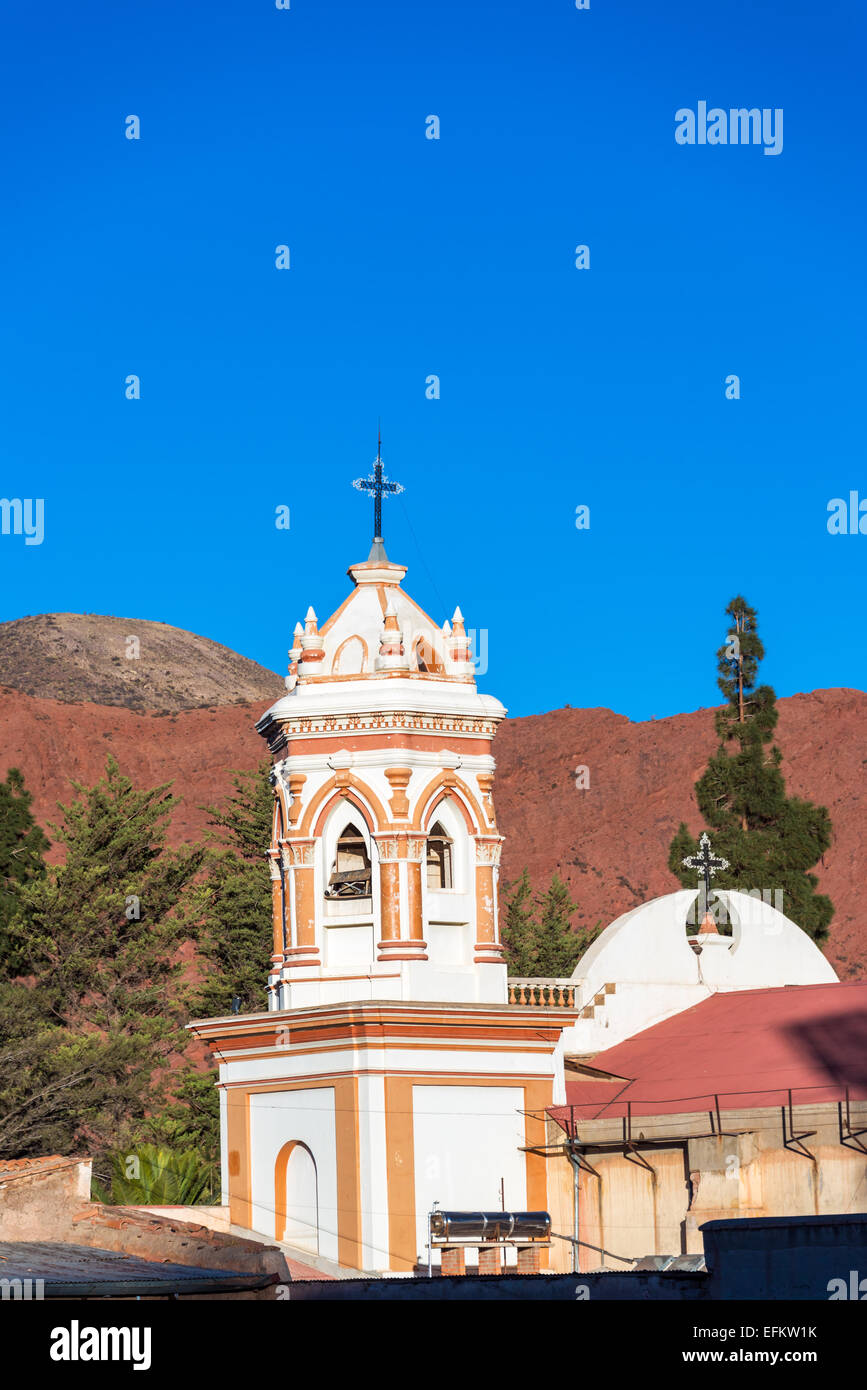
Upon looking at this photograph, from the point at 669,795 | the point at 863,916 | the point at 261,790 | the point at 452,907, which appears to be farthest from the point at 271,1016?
the point at 669,795

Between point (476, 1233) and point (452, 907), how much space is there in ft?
14.8

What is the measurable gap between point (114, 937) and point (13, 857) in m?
5.36

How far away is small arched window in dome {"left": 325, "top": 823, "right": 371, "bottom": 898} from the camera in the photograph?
3045 centimetres

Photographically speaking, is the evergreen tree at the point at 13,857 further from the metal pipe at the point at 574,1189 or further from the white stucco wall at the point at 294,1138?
the metal pipe at the point at 574,1189

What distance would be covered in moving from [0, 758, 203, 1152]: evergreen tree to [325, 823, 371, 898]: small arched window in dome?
961 inches

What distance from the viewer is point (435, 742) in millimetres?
30703

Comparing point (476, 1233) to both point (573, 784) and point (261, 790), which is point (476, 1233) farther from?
point (573, 784)

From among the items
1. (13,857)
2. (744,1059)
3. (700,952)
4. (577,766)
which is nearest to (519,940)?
(13,857)

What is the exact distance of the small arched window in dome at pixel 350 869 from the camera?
99.9 feet

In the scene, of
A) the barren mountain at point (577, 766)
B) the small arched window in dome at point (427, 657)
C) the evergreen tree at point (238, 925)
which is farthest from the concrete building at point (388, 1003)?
the barren mountain at point (577, 766)

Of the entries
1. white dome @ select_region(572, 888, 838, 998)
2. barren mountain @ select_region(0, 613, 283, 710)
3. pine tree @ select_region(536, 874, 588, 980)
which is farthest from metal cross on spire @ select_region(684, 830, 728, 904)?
barren mountain @ select_region(0, 613, 283, 710)
